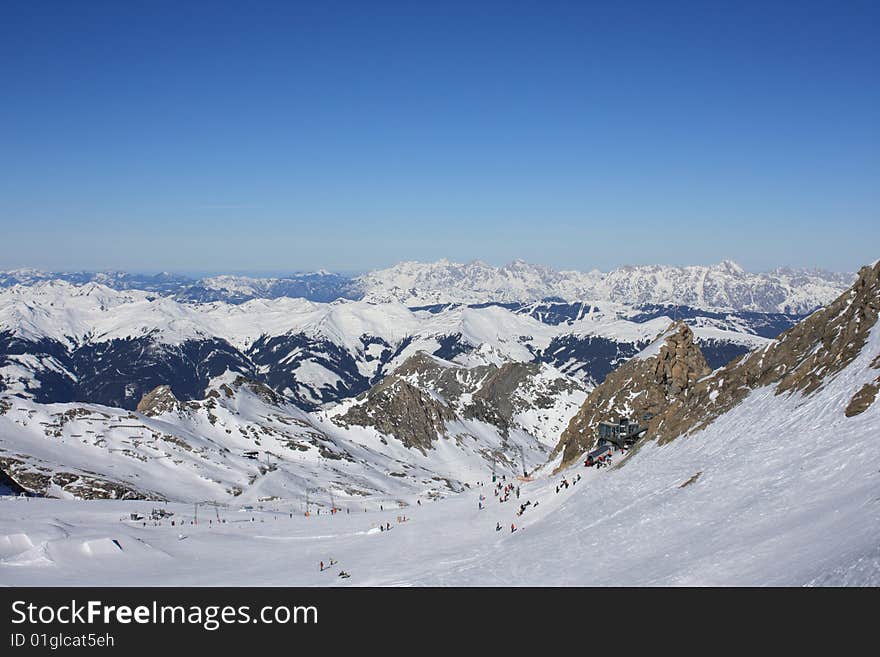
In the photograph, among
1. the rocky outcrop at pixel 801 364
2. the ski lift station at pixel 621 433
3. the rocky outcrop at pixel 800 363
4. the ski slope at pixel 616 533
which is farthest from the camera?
the ski lift station at pixel 621 433

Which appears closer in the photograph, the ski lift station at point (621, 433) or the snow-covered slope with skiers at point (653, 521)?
the snow-covered slope with skiers at point (653, 521)

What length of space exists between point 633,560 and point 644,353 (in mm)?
105817

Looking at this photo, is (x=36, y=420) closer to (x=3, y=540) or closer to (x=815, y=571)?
(x=3, y=540)

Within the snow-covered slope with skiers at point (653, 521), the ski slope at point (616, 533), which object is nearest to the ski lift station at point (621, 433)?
the snow-covered slope with skiers at point (653, 521)

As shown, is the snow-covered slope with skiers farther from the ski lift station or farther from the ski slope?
the ski lift station

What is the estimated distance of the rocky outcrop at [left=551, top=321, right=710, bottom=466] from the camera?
112 m

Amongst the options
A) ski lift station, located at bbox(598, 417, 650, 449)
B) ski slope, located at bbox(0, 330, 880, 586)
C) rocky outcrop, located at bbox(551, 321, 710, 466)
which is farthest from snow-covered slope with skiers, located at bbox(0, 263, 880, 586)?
rocky outcrop, located at bbox(551, 321, 710, 466)

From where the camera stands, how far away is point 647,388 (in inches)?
4584

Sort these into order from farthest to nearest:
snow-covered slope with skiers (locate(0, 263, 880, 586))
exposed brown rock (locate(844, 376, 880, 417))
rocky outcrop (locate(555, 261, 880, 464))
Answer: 1. rocky outcrop (locate(555, 261, 880, 464))
2. exposed brown rock (locate(844, 376, 880, 417))
3. snow-covered slope with skiers (locate(0, 263, 880, 586))

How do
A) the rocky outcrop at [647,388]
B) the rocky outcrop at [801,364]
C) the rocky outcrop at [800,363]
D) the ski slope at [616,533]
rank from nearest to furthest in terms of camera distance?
the ski slope at [616,533]
the rocky outcrop at [801,364]
the rocky outcrop at [800,363]
the rocky outcrop at [647,388]

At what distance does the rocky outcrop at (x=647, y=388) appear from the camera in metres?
112

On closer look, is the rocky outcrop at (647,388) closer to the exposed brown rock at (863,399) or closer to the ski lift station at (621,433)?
the ski lift station at (621,433)

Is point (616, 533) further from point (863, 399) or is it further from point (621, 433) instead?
point (621, 433)

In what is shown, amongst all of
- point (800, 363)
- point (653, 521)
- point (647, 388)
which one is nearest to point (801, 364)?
point (800, 363)
